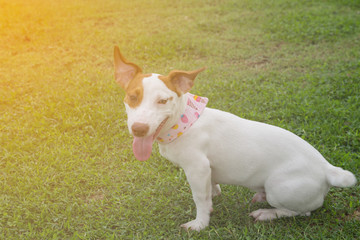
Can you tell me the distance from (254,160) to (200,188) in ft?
1.79

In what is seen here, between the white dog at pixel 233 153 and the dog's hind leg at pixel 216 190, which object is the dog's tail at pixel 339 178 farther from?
the dog's hind leg at pixel 216 190

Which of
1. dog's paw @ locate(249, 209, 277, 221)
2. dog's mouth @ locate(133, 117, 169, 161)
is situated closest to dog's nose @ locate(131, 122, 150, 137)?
dog's mouth @ locate(133, 117, 169, 161)

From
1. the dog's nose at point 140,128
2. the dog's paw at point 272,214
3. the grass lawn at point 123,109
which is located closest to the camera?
the dog's nose at point 140,128

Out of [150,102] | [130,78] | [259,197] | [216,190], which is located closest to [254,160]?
[259,197]

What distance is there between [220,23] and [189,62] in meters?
2.84

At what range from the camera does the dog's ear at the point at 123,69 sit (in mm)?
2816

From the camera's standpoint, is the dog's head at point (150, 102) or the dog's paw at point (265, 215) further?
the dog's paw at point (265, 215)

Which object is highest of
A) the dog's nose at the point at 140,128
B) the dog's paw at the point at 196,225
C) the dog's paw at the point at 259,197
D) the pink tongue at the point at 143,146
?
the dog's nose at the point at 140,128

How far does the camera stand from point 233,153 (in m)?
2.98

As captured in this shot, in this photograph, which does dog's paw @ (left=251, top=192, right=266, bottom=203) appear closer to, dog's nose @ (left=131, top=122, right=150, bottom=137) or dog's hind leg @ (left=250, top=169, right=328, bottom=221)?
dog's hind leg @ (left=250, top=169, right=328, bottom=221)

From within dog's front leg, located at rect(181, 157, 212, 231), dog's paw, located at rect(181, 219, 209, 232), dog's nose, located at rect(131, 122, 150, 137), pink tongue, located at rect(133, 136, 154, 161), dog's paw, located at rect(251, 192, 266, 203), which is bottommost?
dog's paw, located at rect(181, 219, 209, 232)

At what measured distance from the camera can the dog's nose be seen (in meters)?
2.47

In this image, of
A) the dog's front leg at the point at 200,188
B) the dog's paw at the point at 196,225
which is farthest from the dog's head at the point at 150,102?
the dog's paw at the point at 196,225

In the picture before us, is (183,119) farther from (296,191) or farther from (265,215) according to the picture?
(265,215)
